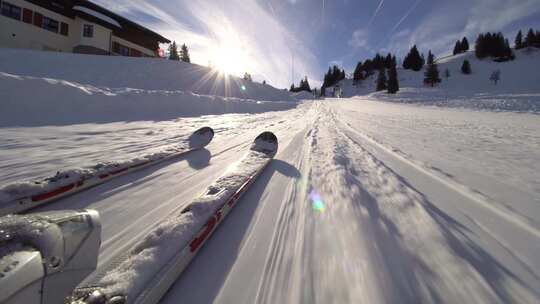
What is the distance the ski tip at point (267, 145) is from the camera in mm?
4426

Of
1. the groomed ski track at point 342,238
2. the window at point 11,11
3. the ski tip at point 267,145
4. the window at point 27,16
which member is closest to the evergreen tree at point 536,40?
the groomed ski track at point 342,238

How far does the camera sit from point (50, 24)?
2280cm

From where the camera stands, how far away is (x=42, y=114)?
682 centimetres

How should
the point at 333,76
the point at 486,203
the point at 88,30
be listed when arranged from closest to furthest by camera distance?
the point at 486,203 < the point at 88,30 < the point at 333,76

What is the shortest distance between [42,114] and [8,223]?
770cm

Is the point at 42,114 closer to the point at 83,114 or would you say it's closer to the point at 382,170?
the point at 83,114

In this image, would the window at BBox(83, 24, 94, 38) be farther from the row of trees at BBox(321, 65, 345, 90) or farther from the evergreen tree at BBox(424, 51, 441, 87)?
Result: the row of trees at BBox(321, 65, 345, 90)

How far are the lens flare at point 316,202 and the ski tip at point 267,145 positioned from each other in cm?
158

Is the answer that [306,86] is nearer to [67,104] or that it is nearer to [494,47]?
[494,47]

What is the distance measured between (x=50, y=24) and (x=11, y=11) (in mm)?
2693

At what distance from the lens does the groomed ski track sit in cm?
148

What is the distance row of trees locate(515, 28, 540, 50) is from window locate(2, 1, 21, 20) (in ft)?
391

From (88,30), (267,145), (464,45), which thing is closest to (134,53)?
(88,30)

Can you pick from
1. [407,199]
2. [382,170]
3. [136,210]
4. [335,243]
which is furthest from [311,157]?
[136,210]
